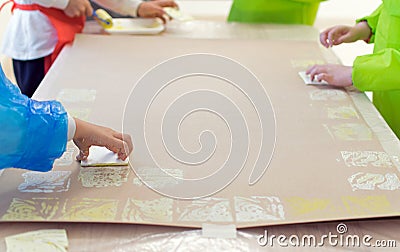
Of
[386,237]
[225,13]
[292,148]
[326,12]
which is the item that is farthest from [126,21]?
[326,12]

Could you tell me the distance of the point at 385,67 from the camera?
108cm

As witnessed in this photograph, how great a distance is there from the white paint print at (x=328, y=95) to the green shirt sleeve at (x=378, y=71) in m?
0.04

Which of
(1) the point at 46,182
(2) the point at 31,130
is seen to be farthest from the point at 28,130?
(1) the point at 46,182

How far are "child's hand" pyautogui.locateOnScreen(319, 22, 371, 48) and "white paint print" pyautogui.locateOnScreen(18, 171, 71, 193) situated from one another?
0.76 metres

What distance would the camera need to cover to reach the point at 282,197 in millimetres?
815

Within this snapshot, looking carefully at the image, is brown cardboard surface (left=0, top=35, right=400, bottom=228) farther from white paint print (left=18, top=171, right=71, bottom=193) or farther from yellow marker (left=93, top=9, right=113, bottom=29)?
yellow marker (left=93, top=9, right=113, bottom=29)

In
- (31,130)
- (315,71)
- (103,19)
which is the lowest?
(103,19)

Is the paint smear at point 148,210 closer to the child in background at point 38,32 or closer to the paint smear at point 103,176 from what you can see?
the paint smear at point 103,176

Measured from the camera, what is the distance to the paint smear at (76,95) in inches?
43.8

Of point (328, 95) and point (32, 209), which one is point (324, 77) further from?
point (32, 209)

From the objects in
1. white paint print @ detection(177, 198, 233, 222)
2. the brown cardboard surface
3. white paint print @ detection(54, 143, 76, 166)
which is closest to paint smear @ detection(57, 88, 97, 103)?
the brown cardboard surface

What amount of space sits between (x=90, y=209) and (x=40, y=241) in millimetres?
81

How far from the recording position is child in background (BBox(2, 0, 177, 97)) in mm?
1422

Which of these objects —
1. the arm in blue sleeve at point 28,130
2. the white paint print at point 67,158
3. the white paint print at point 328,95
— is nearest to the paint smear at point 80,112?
the white paint print at point 67,158
